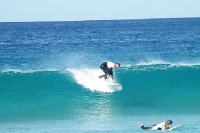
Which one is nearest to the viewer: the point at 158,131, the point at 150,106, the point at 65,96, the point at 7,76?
the point at 158,131

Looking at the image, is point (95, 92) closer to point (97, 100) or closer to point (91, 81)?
point (97, 100)

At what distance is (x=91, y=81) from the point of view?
21.8 m

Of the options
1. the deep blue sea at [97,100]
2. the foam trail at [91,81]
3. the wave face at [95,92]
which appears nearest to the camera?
the deep blue sea at [97,100]

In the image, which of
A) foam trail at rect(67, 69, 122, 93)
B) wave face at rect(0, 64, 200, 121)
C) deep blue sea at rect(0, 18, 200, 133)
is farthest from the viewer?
foam trail at rect(67, 69, 122, 93)

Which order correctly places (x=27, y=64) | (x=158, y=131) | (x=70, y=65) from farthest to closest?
1. (x=27, y=64)
2. (x=70, y=65)
3. (x=158, y=131)

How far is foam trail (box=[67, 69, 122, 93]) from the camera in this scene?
2044 centimetres

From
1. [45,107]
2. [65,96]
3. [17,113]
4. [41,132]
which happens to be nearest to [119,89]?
[65,96]

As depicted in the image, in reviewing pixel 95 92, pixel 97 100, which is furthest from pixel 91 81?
pixel 97 100

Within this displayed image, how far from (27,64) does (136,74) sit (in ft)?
31.8

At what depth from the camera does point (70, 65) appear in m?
28.0

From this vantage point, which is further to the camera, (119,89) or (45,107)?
(119,89)

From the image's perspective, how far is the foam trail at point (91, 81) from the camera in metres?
20.4

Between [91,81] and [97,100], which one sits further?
[91,81]

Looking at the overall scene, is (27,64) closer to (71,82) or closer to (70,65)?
(70,65)
